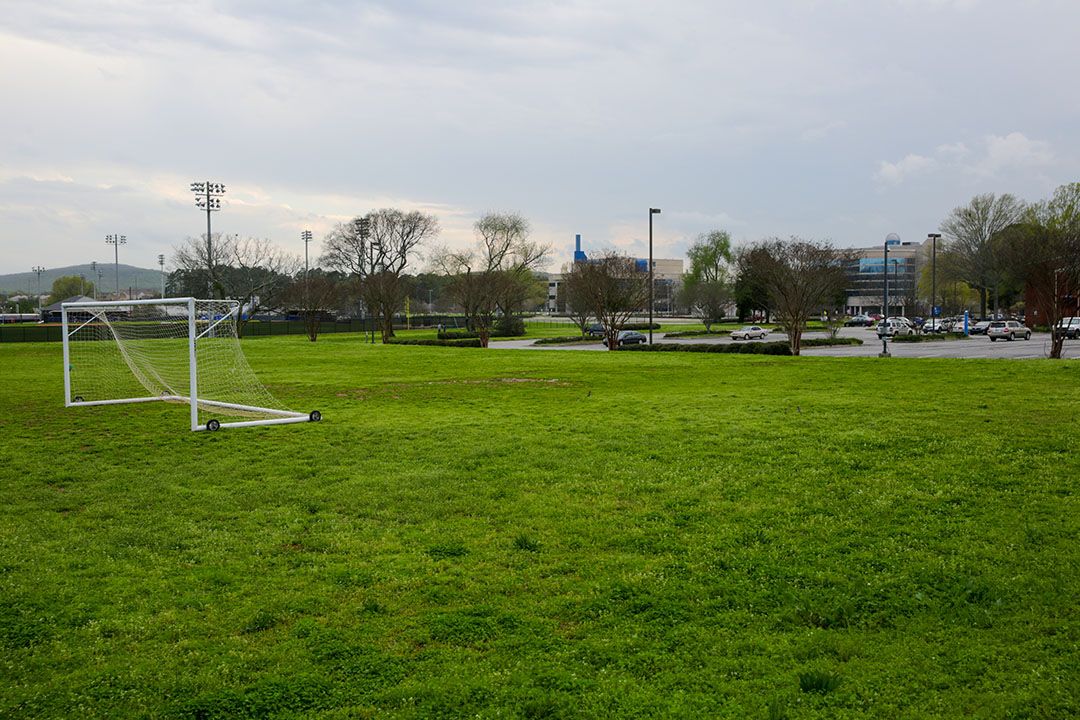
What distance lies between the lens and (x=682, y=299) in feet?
306

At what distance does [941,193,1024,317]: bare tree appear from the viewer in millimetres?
74312

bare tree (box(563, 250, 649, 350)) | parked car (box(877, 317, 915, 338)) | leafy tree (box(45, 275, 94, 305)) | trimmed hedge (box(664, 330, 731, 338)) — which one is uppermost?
leafy tree (box(45, 275, 94, 305))

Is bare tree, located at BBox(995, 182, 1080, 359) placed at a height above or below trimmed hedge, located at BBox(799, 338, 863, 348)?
above

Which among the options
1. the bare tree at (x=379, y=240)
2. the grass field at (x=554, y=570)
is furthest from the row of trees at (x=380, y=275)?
the grass field at (x=554, y=570)

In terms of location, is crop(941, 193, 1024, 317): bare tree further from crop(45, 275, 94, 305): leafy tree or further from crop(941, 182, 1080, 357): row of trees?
crop(45, 275, 94, 305): leafy tree

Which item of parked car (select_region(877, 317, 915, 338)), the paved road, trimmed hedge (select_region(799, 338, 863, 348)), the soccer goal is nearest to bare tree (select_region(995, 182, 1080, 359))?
the paved road

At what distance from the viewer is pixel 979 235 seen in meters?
76.9

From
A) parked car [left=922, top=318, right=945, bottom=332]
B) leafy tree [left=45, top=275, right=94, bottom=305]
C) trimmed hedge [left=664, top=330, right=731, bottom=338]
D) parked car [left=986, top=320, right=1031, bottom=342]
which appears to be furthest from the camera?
leafy tree [left=45, top=275, right=94, bottom=305]

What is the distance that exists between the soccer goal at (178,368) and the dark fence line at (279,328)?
1022 inches

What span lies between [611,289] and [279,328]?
1665 inches

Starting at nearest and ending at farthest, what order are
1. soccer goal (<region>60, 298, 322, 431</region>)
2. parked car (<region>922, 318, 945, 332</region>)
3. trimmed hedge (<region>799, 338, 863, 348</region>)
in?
soccer goal (<region>60, 298, 322, 431</region>) < trimmed hedge (<region>799, 338, 863, 348</region>) < parked car (<region>922, 318, 945, 332</region>)

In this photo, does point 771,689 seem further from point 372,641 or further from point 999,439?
point 999,439

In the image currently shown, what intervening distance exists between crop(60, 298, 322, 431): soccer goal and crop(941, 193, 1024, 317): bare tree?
69727 mm

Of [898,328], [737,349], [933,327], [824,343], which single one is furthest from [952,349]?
[933,327]
